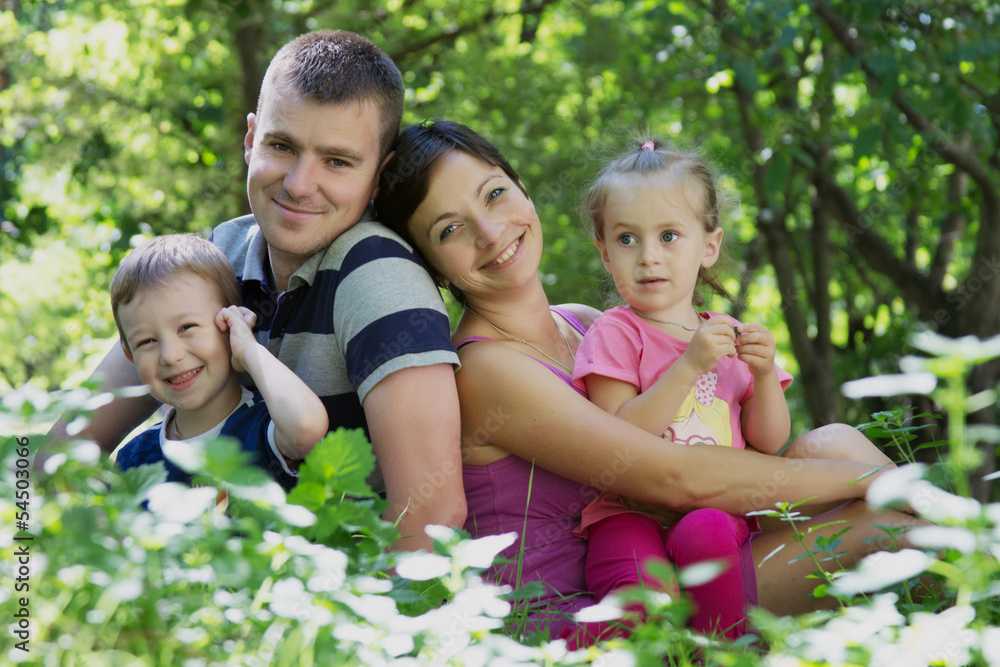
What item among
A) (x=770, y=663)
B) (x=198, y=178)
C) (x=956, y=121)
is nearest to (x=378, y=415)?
(x=770, y=663)

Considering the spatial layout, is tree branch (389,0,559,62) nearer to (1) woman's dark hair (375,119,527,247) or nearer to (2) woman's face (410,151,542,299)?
(1) woman's dark hair (375,119,527,247)

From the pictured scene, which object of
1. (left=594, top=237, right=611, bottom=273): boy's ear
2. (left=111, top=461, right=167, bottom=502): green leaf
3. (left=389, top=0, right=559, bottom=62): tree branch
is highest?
(left=389, top=0, right=559, bottom=62): tree branch

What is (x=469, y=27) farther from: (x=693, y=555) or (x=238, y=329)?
(x=693, y=555)

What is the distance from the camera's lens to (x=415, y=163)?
2486 mm

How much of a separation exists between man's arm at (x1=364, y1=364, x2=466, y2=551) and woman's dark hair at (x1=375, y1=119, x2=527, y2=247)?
562 mm

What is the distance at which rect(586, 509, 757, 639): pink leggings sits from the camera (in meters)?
1.96

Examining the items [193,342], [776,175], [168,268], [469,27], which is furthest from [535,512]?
[469,27]

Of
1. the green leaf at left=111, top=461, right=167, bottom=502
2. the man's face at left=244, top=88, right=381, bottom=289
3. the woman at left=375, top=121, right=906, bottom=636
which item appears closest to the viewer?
the green leaf at left=111, top=461, right=167, bottom=502

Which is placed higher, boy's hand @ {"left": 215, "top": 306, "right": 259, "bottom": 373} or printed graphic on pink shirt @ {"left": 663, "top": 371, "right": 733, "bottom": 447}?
boy's hand @ {"left": 215, "top": 306, "right": 259, "bottom": 373}

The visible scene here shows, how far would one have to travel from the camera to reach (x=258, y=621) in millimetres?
1149

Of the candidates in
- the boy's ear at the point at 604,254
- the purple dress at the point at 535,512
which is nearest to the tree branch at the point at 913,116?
the boy's ear at the point at 604,254

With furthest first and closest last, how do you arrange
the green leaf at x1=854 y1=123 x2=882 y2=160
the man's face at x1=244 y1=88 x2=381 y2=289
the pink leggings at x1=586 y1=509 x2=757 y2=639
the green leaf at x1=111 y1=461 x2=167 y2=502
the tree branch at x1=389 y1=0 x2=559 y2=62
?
1. the tree branch at x1=389 y1=0 x2=559 y2=62
2. the green leaf at x1=854 y1=123 x2=882 y2=160
3. the man's face at x1=244 y1=88 x2=381 y2=289
4. the pink leggings at x1=586 y1=509 x2=757 y2=639
5. the green leaf at x1=111 y1=461 x2=167 y2=502

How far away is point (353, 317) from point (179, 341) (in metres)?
0.47

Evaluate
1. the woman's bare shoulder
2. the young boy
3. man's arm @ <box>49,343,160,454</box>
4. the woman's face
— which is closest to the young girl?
the woman's face
